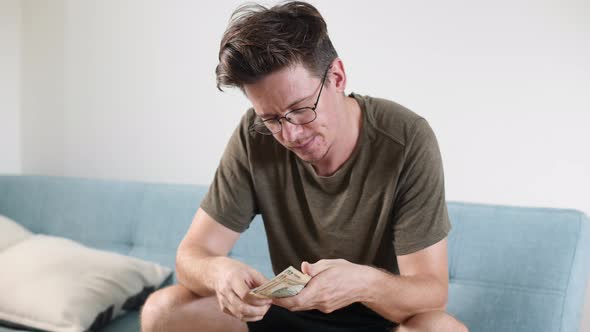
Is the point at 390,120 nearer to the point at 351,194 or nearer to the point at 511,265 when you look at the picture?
the point at 351,194

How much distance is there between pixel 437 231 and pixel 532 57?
0.83 meters

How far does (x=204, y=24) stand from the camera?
9.57 feet

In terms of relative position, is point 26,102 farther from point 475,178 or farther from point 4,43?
point 475,178

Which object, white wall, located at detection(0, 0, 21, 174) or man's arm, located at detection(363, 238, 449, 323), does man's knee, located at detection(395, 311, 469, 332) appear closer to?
man's arm, located at detection(363, 238, 449, 323)

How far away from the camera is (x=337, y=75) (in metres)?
1.71

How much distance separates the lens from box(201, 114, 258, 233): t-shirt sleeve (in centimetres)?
191

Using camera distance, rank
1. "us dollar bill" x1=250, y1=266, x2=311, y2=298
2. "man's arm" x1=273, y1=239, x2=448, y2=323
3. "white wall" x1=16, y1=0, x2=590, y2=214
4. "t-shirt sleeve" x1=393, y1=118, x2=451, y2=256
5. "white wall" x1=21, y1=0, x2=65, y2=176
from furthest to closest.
Result: 1. "white wall" x1=21, y1=0, x2=65, y2=176
2. "white wall" x1=16, y1=0, x2=590, y2=214
3. "t-shirt sleeve" x1=393, y1=118, x2=451, y2=256
4. "man's arm" x1=273, y1=239, x2=448, y2=323
5. "us dollar bill" x1=250, y1=266, x2=311, y2=298

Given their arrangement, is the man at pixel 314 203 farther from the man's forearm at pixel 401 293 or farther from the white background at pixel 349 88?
the white background at pixel 349 88

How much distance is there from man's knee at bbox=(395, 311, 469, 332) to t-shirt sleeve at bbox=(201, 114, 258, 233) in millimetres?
576

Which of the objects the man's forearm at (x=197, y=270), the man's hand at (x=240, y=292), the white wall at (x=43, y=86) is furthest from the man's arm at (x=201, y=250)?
the white wall at (x=43, y=86)

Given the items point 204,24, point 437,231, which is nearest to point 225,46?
point 437,231

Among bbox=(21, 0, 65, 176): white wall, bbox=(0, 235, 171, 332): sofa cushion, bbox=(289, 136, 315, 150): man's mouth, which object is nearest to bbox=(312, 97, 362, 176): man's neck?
bbox=(289, 136, 315, 150): man's mouth

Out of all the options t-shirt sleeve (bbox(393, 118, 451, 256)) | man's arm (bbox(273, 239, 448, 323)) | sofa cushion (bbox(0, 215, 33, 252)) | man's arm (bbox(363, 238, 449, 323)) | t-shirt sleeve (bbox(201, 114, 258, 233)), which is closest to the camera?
man's arm (bbox(273, 239, 448, 323))

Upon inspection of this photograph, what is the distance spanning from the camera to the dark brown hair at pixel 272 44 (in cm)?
160
